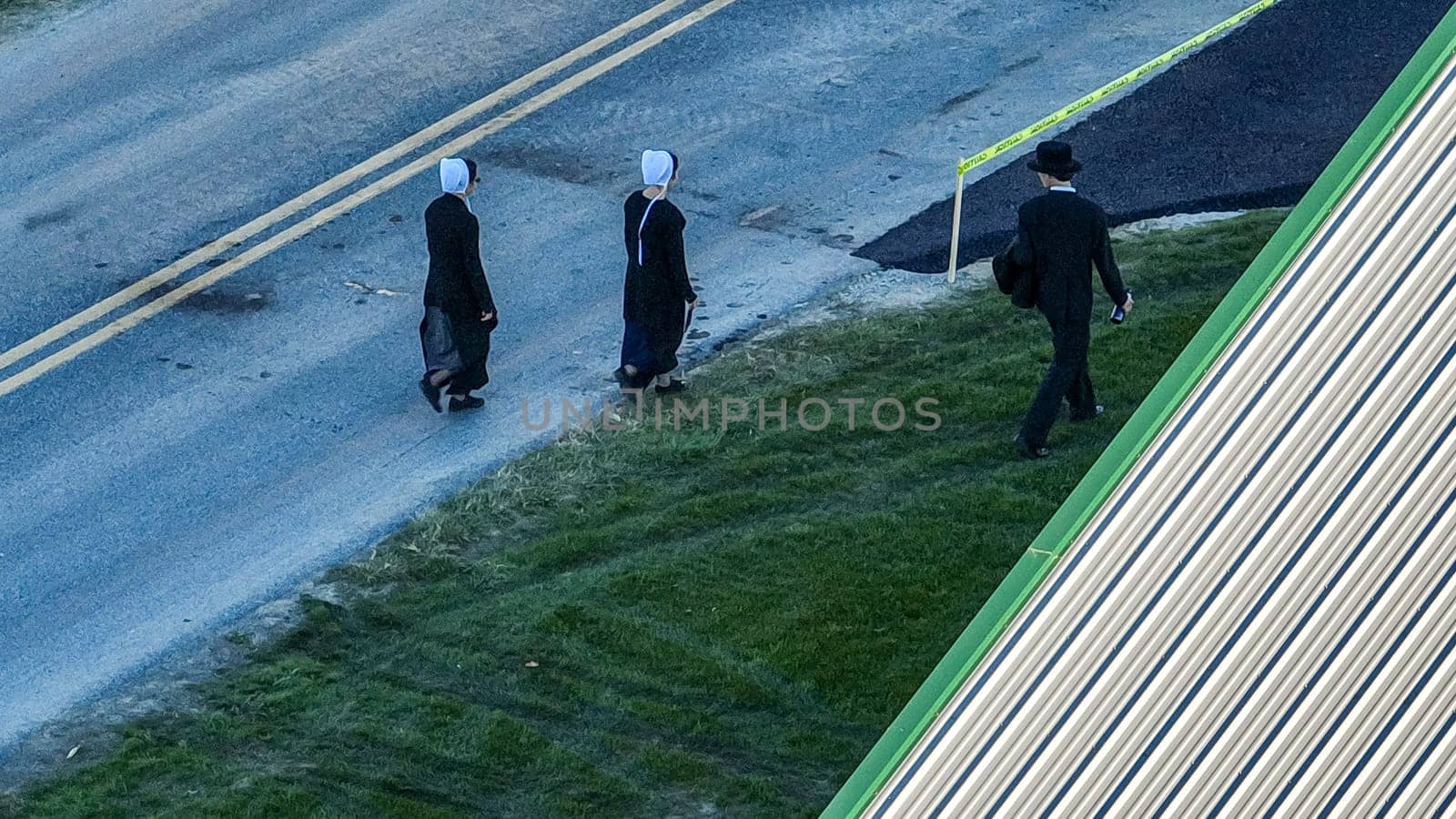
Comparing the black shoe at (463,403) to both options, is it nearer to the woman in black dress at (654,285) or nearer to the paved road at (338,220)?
the paved road at (338,220)

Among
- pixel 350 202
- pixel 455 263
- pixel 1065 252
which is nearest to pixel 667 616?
pixel 455 263

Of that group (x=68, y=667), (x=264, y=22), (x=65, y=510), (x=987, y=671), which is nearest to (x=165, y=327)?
(x=65, y=510)

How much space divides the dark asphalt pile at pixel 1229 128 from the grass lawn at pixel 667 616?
138 centimetres

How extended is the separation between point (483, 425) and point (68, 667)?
2.85 metres

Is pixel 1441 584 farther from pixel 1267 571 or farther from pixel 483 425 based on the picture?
pixel 483 425

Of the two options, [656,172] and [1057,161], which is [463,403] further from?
[1057,161]

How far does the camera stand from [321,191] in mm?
14172

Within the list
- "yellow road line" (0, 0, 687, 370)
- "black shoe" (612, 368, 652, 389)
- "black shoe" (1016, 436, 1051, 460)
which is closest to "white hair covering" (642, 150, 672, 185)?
"black shoe" (612, 368, 652, 389)

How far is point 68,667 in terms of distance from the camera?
32.3ft

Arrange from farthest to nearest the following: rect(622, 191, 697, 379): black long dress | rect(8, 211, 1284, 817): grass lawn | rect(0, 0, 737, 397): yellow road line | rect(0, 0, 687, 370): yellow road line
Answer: rect(0, 0, 687, 370): yellow road line → rect(0, 0, 737, 397): yellow road line → rect(622, 191, 697, 379): black long dress → rect(8, 211, 1284, 817): grass lawn

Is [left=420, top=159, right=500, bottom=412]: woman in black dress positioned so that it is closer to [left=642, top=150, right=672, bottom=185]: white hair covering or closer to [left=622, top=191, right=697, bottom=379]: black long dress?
[left=622, top=191, right=697, bottom=379]: black long dress

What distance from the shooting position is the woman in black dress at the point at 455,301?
1136cm

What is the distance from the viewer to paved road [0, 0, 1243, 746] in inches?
427

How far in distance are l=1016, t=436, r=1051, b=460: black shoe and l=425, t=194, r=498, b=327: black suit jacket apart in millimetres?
3044
